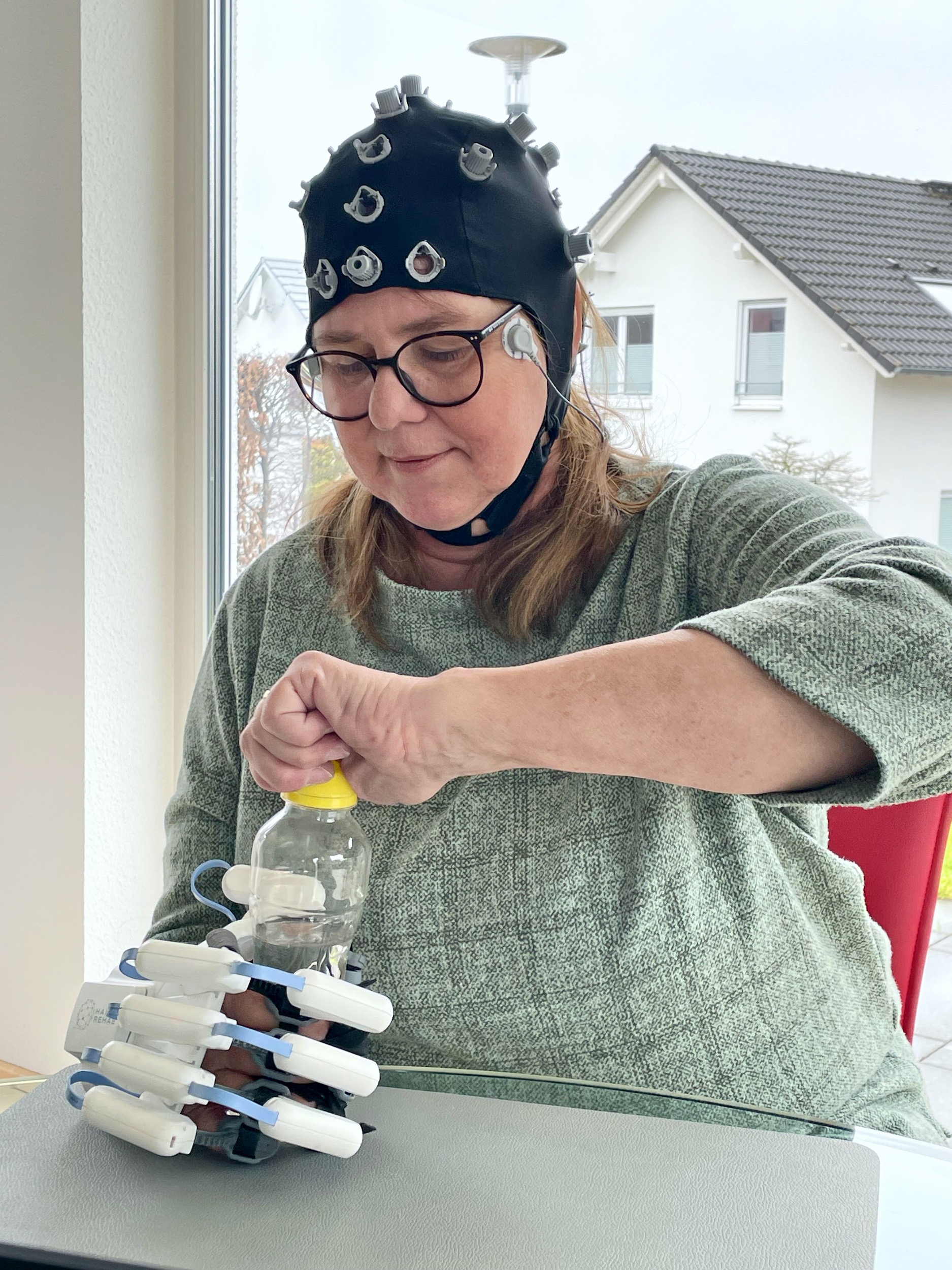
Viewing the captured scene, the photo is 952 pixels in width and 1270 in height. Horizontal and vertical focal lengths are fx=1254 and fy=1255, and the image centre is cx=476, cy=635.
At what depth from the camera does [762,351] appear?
1912mm

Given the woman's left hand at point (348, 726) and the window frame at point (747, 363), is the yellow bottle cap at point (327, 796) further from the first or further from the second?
the window frame at point (747, 363)

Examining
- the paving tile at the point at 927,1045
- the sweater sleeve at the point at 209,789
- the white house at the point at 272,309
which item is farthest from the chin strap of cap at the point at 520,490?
the white house at the point at 272,309

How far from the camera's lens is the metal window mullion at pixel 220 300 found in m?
2.39

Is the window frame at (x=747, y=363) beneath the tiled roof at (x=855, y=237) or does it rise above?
beneath

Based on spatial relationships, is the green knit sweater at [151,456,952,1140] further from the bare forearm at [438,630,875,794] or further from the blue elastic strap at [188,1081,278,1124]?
the blue elastic strap at [188,1081,278,1124]

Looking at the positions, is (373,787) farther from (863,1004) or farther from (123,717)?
(123,717)

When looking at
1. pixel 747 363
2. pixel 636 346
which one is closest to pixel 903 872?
pixel 747 363

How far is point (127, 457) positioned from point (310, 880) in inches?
65.1

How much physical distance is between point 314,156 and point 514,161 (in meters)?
1.34

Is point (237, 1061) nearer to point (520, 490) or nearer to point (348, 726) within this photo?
point (348, 726)

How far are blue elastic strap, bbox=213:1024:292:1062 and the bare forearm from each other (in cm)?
22

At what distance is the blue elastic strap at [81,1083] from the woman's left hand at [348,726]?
21cm

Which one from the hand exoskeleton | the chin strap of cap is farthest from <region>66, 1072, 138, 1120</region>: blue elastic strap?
the chin strap of cap

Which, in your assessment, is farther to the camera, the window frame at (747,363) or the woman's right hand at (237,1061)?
the window frame at (747,363)
